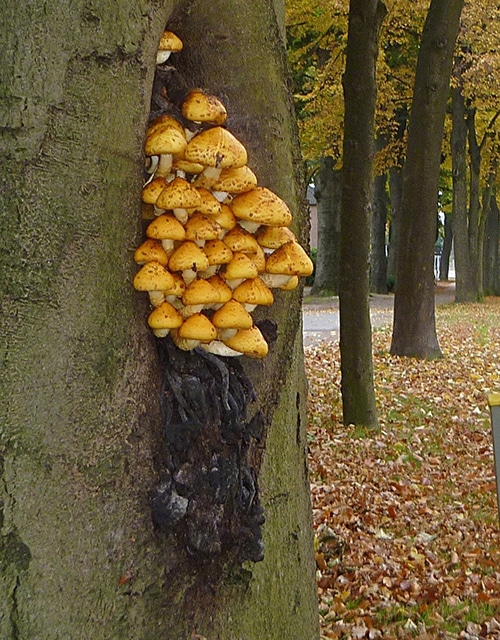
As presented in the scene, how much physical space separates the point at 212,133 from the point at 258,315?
0.61 meters

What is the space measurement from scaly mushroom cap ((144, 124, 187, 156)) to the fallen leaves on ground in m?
2.93

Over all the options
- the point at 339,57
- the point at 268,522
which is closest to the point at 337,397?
the point at 268,522

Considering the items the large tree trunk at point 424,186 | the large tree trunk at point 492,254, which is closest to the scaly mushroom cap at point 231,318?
the large tree trunk at point 424,186

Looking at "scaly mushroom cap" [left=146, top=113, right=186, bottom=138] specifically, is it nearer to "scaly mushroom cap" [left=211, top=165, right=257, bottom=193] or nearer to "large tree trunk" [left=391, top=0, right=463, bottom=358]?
"scaly mushroom cap" [left=211, top=165, right=257, bottom=193]

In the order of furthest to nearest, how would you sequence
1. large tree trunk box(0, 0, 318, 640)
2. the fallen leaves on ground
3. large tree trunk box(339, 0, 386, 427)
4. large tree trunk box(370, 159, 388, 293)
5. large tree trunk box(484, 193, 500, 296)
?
large tree trunk box(484, 193, 500, 296) → large tree trunk box(370, 159, 388, 293) → large tree trunk box(339, 0, 386, 427) → the fallen leaves on ground → large tree trunk box(0, 0, 318, 640)

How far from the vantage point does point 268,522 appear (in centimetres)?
250

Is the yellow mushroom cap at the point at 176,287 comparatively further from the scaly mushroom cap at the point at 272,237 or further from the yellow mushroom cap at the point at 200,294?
the scaly mushroom cap at the point at 272,237

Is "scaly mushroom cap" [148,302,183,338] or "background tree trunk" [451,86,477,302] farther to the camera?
"background tree trunk" [451,86,477,302]

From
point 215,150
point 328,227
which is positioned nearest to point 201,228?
point 215,150

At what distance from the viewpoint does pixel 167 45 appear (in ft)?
7.42

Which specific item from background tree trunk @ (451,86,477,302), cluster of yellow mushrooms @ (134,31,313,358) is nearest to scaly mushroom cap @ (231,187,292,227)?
cluster of yellow mushrooms @ (134,31,313,358)

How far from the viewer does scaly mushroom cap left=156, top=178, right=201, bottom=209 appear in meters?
2.10

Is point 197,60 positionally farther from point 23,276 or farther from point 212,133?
point 23,276

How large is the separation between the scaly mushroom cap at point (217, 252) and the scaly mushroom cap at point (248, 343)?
22 cm
